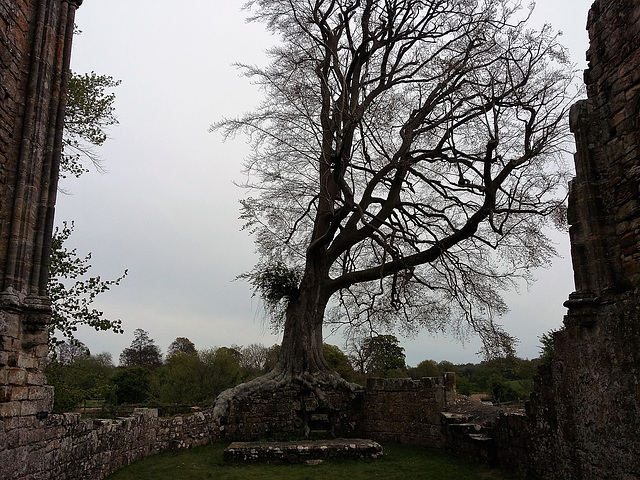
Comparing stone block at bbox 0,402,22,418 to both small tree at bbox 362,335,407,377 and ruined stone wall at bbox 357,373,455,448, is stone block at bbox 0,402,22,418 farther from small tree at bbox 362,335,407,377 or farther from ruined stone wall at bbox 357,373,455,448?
small tree at bbox 362,335,407,377

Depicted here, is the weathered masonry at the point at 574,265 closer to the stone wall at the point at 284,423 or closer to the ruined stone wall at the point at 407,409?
the stone wall at the point at 284,423

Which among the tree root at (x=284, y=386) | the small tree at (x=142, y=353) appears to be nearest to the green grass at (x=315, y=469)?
the tree root at (x=284, y=386)

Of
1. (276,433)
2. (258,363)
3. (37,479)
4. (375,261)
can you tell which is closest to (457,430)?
(276,433)

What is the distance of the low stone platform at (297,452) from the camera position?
1077cm

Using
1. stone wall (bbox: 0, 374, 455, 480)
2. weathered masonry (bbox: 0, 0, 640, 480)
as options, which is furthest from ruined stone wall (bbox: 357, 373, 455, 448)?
weathered masonry (bbox: 0, 0, 640, 480)

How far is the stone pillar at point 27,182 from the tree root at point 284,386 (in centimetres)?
736

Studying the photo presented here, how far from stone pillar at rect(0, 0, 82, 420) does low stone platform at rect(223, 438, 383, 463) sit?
17.1 ft

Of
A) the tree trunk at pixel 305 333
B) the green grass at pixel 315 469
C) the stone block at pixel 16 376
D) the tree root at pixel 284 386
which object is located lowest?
the green grass at pixel 315 469

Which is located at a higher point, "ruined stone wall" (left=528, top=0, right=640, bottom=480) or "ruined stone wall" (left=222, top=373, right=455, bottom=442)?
"ruined stone wall" (left=528, top=0, right=640, bottom=480)

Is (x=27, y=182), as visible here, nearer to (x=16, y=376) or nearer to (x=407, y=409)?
(x=16, y=376)

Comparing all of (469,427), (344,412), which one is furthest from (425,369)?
(469,427)

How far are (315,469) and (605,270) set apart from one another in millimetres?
6982

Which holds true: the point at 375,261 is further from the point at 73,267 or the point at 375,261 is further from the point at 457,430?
the point at 73,267

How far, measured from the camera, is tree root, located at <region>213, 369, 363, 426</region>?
13602 millimetres
